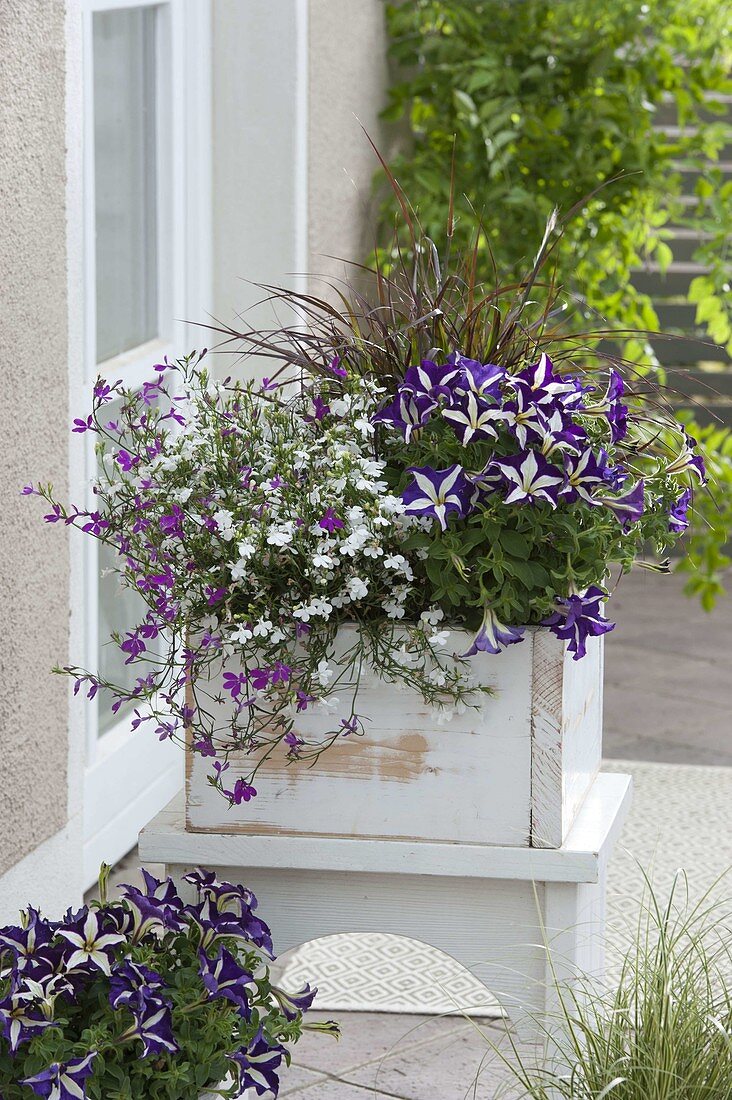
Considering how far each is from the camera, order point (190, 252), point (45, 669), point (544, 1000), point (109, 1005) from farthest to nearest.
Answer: point (190, 252) → point (45, 669) → point (544, 1000) → point (109, 1005)

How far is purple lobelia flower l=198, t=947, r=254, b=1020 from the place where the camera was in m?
1.37

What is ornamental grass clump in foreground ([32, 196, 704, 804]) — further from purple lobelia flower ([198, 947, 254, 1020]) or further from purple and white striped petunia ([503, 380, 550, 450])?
purple lobelia flower ([198, 947, 254, 1020])

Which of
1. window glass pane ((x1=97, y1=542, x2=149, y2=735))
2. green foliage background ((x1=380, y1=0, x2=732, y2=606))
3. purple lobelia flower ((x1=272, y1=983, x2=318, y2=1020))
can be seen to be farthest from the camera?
green foliage background ((x1=380, y1=0, x2=732, y2=606))

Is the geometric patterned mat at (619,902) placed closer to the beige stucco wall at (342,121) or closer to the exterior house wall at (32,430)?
the exterior house wall at (32,430)

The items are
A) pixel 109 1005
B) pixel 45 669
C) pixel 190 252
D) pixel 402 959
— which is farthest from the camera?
pixel 190 252

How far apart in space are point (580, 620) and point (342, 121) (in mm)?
2403

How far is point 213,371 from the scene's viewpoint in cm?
307

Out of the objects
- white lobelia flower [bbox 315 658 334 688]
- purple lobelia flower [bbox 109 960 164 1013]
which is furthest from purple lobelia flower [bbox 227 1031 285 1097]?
white lobelia flower [bbox 315 658 334 688]

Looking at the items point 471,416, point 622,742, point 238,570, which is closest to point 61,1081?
point 238,570

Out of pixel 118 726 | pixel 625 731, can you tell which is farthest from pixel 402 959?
pixel 625 731

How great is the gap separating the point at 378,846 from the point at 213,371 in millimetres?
1794

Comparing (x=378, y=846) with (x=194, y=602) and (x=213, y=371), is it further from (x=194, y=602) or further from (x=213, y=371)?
(x=213, y=371)

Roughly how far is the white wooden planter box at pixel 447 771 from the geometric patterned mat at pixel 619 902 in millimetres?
386

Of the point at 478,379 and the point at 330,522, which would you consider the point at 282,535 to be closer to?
the point at 330,522
